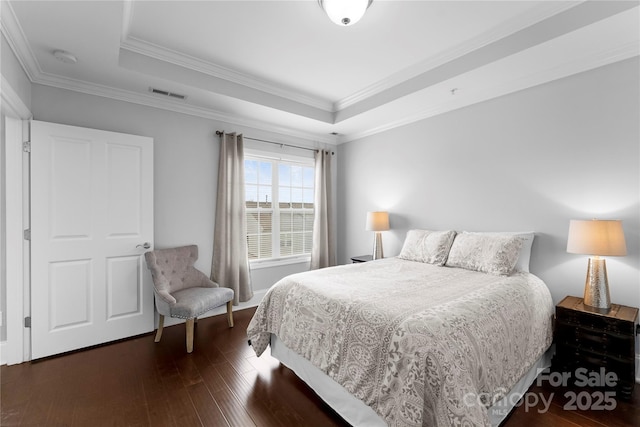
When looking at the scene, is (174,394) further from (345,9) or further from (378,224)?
(345,9)

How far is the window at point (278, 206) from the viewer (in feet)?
13.0

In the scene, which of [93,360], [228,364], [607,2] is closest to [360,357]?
[228,364]

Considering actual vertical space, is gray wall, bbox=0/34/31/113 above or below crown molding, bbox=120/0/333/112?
below

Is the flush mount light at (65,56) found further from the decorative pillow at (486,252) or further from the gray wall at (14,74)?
the decorative pillow at (486,252)

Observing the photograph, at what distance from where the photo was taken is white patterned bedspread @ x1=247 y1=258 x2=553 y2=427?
1.30 metres

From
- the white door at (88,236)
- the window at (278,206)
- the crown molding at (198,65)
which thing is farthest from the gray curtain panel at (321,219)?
the white door at (88,236)

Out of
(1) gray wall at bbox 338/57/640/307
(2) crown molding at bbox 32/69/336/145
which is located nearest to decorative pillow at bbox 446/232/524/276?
(1) gray wall at bbox 338/57/640/307

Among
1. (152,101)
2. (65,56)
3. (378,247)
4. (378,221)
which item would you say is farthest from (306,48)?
(378,247)

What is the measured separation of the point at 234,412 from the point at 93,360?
1553 mm

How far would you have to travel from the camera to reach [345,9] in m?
1.94

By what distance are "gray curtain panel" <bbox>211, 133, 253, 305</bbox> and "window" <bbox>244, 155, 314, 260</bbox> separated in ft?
0.71

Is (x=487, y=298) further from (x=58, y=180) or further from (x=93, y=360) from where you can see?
(x=58, y=180)

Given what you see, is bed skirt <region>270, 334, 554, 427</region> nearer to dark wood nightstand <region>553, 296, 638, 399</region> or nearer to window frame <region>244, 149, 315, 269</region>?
dark wood nightstand <region>553, 296, 638, 399</region>

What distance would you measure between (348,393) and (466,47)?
293 cm
